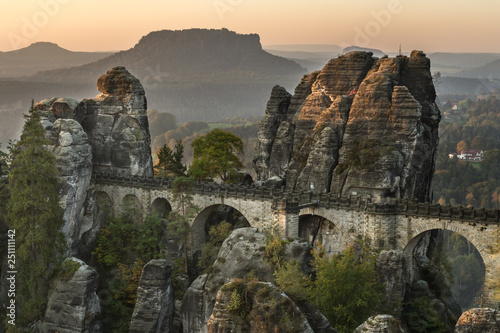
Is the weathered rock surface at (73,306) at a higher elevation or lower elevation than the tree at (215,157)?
lower

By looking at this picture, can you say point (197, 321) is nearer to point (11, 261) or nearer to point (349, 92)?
point (11, 261)

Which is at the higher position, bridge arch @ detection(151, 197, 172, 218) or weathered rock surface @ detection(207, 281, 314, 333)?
bridge arch @ detection(151, 197, 172, 218)

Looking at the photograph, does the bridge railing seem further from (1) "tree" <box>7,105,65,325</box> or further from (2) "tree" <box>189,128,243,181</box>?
(1) "tree" <box>7,105,65,325</box>

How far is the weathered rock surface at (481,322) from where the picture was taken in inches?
699

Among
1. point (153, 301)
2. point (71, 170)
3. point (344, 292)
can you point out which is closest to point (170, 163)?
point (71, 170)

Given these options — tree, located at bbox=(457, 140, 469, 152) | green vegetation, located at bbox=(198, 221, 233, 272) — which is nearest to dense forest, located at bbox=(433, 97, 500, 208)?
tree, located at bbox=(457, 140, 469, 152)

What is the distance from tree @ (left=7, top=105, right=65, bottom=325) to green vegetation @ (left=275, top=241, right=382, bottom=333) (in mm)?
16374

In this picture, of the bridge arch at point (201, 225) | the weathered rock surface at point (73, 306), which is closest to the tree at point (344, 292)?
the bridge arch at point (201, 225)

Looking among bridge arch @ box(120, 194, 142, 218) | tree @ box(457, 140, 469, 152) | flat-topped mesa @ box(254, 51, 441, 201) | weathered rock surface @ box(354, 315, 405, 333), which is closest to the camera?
weathered rock surface @ box(354, 315, 405, 333)

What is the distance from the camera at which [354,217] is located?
41.7 metres

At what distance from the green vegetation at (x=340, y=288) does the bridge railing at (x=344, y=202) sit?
5.39 meters

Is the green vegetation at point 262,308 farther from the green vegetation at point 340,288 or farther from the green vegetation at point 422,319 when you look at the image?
the green vegetation at point 422,319

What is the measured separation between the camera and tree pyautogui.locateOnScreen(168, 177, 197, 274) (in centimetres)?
4631

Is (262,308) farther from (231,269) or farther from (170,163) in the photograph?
(170,163)
